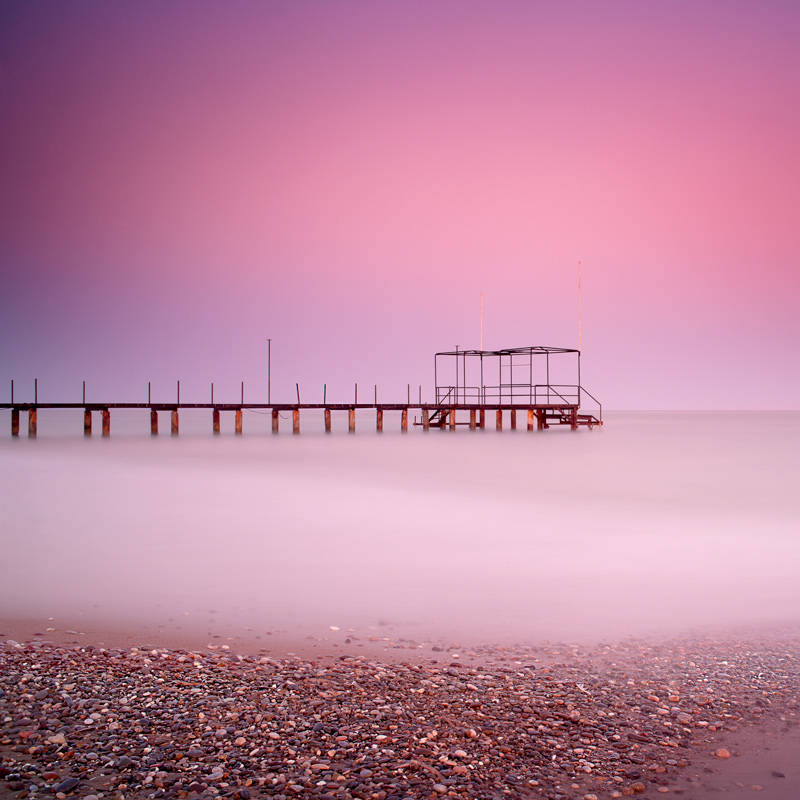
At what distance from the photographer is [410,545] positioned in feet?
39.2

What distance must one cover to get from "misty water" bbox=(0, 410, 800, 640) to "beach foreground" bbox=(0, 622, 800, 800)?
1.29 m

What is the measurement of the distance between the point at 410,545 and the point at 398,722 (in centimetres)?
769

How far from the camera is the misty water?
751 centimetres

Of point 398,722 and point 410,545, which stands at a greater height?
point 398,722

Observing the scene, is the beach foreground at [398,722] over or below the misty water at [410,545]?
over

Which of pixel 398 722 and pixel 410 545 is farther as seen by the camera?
pixel 410 545

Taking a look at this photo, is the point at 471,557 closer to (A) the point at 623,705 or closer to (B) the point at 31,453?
(A) the point at 623,705

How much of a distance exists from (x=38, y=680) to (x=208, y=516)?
1043cm

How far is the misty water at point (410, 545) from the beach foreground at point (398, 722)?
1293mm

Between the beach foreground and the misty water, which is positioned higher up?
the beach foreground

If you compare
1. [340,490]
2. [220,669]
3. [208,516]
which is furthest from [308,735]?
[340,490]

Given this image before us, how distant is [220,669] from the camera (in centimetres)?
521

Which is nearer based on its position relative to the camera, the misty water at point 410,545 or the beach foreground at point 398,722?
the beach foreground at point 398,722

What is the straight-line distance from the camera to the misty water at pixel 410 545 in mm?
7512
